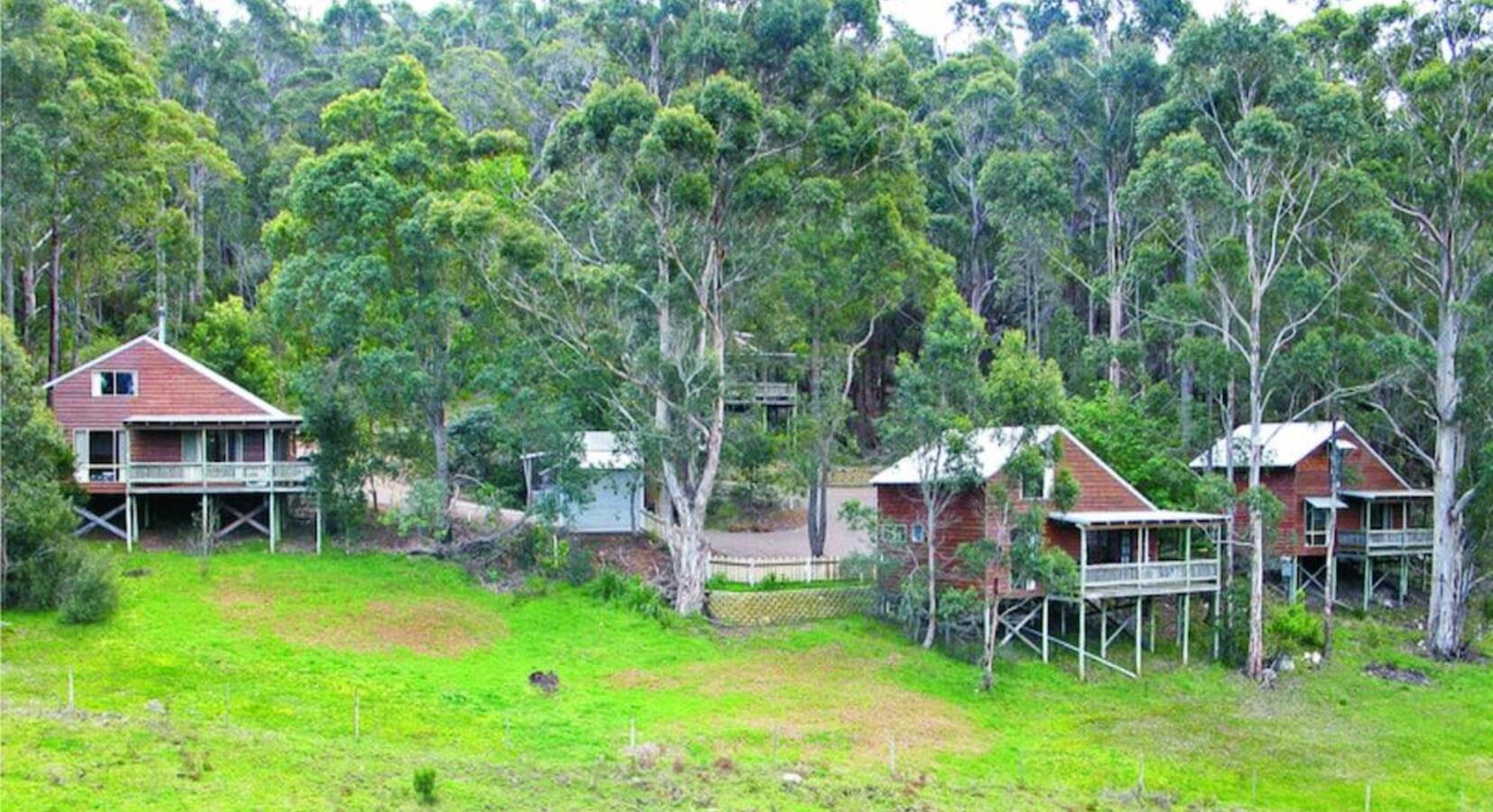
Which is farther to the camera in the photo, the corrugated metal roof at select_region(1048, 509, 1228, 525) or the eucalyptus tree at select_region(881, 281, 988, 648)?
the corrugated metal roof at select_region(1048, 509, 1228, 525)

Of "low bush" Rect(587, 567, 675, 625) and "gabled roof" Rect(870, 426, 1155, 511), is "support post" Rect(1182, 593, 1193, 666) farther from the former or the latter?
"low bush" Rect(587, 567, 675, 625)

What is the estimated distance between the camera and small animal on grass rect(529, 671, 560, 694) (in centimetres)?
2931

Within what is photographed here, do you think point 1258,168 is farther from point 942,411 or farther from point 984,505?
point 984,505

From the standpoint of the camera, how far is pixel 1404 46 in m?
40.5

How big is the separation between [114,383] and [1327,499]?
37.2 meters

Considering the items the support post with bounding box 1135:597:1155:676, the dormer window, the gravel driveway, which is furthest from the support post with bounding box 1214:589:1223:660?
the dormer window

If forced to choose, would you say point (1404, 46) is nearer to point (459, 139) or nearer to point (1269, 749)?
point (1269, 749)

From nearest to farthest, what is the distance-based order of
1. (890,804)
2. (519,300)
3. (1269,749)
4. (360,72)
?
(890,804) < (1269,749) < (519,300) < (360,72)

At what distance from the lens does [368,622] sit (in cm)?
3284

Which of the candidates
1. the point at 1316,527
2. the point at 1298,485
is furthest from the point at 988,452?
the point at 1316,527

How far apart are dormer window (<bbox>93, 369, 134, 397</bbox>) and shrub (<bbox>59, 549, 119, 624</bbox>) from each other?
30.1ft

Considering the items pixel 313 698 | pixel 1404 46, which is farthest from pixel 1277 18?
pixel 313 698

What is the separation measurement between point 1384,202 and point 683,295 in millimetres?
20253

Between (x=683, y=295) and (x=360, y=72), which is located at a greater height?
(x=360, y=72)
